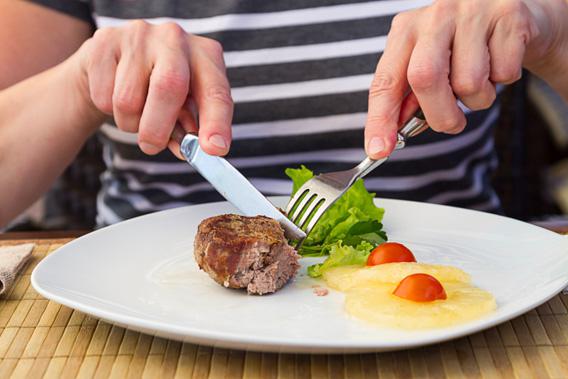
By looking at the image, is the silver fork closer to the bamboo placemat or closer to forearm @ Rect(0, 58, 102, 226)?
the bamboo placemat

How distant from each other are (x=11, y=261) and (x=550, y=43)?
4.23 ft

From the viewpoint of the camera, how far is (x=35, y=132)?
2.10 m

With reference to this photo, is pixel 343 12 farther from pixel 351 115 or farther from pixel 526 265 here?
pixel 526 265

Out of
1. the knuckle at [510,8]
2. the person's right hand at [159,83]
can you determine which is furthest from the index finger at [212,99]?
the knuckle at [510,8]

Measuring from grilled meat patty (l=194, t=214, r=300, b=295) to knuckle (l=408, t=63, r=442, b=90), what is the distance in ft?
1.25

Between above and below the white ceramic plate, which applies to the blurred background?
below

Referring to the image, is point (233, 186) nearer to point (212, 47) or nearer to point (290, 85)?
point (212, 47)

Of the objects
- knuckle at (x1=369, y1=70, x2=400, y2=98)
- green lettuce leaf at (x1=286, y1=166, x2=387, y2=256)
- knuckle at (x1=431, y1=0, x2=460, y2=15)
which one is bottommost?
green lettuce leaf at (x1=286, y1=166, x2=387, y2=256)

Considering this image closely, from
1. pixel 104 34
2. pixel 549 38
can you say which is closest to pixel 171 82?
pixel 104 34

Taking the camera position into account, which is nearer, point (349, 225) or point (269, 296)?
point (269, 296)

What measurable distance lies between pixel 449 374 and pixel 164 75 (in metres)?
0.82

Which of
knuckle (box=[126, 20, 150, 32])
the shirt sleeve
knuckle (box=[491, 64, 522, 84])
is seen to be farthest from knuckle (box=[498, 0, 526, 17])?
the shirt sleeve

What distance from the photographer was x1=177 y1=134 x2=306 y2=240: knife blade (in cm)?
160

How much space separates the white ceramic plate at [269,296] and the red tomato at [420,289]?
0.09 meters
